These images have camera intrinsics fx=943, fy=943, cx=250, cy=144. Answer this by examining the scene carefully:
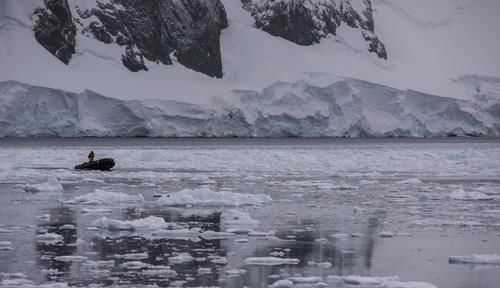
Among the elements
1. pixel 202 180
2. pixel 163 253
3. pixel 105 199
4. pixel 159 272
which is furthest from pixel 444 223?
pixel 202 180

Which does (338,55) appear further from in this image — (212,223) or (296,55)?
(212,223)

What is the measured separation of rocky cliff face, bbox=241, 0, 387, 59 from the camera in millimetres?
110750

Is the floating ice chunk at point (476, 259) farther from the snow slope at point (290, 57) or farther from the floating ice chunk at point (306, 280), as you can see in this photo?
the snow slope at point (290, 57)

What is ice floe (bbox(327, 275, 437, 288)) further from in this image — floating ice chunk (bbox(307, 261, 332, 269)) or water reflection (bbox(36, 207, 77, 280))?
water reflection (bbox(36, 207, 77, 280))

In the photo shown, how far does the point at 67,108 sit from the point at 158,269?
218 ft

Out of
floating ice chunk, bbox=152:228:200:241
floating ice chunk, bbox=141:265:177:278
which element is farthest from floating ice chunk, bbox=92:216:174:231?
floating ice chunk, bbox=141:265:177:278

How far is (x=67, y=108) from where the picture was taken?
3024 inches

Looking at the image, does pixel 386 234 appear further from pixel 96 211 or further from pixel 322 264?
pixel 96 211

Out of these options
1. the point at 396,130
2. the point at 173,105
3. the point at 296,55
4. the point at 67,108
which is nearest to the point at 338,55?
the point at 296,55

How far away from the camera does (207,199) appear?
67.7 ft

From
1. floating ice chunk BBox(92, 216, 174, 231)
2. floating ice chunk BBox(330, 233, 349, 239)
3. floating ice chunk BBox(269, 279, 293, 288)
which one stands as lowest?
floating ice chunk BBox(269, 279, 293, 288)

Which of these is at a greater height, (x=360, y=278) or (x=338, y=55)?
(x=338, y=55)

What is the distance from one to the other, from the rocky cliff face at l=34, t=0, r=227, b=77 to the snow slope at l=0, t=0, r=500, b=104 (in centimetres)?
122

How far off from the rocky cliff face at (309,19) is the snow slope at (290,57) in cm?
117
